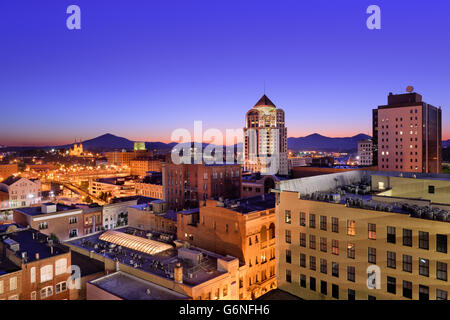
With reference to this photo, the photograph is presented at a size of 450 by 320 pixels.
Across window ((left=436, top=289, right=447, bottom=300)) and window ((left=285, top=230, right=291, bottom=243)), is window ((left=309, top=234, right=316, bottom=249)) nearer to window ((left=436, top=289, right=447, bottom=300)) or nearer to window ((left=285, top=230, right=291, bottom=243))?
window ((left=285, top=230, right=291, bottom=243))

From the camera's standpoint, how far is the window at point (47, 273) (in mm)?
30703

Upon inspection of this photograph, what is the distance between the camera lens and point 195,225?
43.5 m

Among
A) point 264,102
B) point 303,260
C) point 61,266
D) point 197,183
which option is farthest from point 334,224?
point 264,102

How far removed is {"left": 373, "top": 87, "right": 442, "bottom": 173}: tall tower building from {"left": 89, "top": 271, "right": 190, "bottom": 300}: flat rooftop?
305 ft

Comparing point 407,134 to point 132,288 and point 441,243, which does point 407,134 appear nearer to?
point 441,243

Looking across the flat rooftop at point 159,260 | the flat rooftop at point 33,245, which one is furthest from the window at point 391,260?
the flat rooftop at point 33,245

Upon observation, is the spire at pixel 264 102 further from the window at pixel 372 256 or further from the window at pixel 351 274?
the window at pixel 372 256

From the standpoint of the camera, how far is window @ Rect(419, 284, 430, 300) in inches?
858

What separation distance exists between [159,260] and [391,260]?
82.1 ft

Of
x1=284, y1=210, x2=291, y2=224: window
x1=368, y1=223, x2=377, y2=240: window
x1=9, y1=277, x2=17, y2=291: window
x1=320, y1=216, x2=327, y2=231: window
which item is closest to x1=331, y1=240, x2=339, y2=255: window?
x1=320, y1=216, x2=327, y2=231: window

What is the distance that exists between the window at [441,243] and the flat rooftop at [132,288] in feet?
67.7

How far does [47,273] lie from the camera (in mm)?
31172
